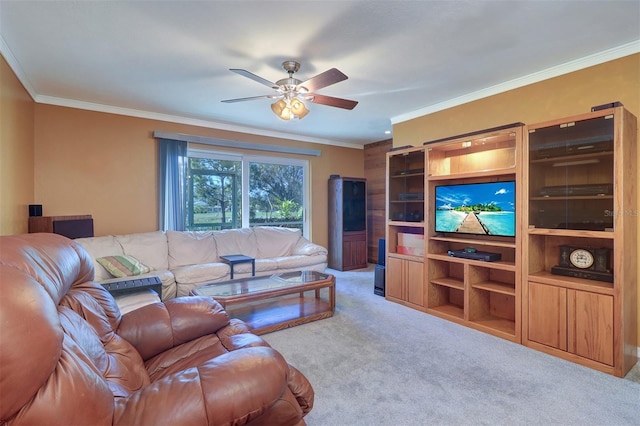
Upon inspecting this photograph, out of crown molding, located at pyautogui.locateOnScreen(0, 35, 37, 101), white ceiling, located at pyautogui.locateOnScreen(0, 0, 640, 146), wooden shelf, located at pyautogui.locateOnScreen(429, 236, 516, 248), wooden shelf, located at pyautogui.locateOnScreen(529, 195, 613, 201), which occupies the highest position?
white ceiling, located at pyautogui.locateOnScreen(0, 0, 640, 146)

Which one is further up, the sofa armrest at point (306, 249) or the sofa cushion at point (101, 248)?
the sofa cushion at point (101, 248)

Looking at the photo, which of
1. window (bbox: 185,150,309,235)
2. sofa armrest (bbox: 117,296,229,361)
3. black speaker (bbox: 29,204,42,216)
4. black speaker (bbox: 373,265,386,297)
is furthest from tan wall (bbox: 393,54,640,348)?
black speaker (bbox: 29,204,42,216)

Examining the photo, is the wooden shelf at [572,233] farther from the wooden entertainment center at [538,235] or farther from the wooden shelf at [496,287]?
the wooden shelf at [496,287]

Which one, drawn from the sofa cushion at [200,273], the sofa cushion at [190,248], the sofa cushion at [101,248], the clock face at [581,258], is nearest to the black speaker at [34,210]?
the sofa cushion at [101,248]

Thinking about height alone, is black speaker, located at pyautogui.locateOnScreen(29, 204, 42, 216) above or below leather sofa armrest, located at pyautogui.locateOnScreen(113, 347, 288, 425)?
above

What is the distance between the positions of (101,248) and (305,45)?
125 inches

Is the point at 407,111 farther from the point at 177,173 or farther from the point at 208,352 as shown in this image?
the point at 208,352

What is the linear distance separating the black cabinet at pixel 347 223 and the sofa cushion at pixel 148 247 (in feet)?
9.84

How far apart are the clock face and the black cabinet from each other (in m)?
3.66

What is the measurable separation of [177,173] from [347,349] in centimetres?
336

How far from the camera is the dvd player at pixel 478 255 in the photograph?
307 cm

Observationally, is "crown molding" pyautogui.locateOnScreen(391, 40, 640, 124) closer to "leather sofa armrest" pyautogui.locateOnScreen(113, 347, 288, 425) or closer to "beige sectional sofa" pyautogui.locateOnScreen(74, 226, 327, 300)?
"beige sectional sofa" pyautogui.locateOnScreen(74, 226, 327, 300)

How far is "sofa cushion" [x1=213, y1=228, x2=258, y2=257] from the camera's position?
4.55m

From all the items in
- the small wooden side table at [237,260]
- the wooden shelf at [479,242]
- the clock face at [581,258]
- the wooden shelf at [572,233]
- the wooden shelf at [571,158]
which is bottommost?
the small wooden side table at [237,260]
